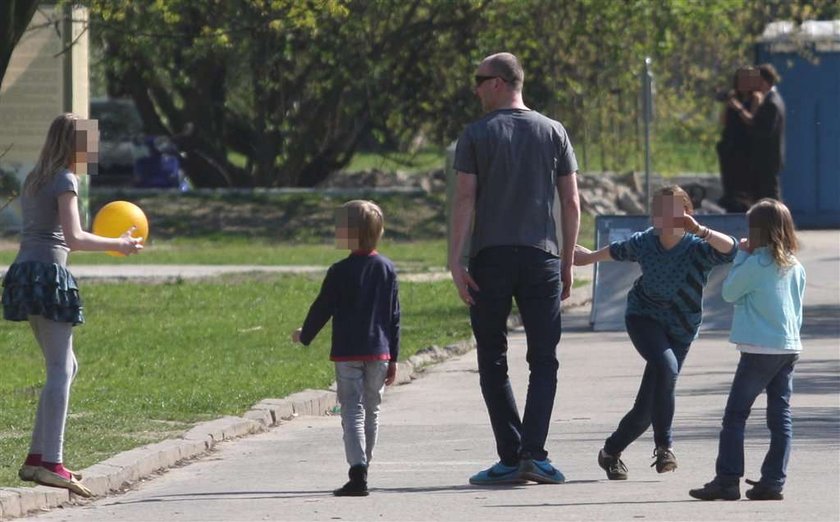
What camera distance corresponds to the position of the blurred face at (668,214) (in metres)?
8.60

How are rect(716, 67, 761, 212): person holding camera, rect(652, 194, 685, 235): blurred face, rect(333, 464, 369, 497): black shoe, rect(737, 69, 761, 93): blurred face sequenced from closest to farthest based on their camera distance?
rect(333, 464, 369, 497): black shoe
rect(652, 194, 685, 235): blurred face
rect(737, 69, 761, 93): blurred face
rect(716, 67, 761, 212): person holding camera

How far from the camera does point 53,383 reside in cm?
845

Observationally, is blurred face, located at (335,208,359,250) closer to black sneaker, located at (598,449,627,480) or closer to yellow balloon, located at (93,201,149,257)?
yellow balloon, located at (93,201,149,257)

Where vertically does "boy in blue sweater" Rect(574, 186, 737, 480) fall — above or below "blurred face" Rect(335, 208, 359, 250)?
below

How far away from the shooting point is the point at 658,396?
8750 millimetres

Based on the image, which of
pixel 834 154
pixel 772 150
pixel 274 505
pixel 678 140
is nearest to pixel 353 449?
pixel 274 505

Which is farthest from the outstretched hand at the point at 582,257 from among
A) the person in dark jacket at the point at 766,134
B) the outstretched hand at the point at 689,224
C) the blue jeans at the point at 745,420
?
the person in dark jacket at the point at 766,134

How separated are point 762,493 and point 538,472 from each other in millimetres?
1111

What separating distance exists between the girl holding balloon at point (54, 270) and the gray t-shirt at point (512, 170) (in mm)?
1629

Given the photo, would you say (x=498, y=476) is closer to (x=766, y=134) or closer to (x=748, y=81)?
(x=766, y=134)

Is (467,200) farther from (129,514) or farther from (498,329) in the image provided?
(129,514)

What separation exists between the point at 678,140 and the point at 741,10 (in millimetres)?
4152

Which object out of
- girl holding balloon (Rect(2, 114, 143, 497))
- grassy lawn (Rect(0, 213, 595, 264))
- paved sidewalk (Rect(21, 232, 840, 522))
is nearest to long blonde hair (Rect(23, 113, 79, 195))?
girl holding balloon (Rect(2, 114, 143, 497))

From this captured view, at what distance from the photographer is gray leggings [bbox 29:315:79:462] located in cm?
843
